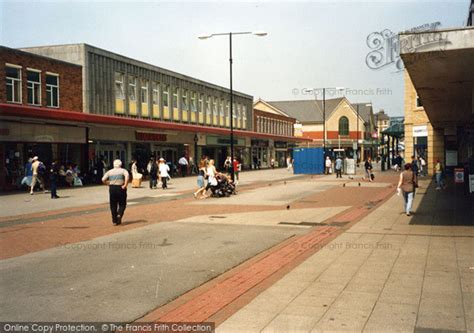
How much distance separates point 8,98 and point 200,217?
17762 mm

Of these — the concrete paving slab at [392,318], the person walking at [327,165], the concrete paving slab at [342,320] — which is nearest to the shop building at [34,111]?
the concrete paving slab at [342,320]

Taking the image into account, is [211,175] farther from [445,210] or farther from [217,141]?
[217,141]

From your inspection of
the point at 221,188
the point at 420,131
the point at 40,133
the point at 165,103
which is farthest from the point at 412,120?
the point at 40,133

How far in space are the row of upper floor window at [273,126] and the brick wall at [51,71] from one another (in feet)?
125

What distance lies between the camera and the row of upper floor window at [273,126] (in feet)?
231

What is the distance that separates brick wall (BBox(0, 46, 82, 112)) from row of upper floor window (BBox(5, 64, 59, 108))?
7.0 inches

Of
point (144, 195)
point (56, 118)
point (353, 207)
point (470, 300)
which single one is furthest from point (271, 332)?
point (56, 118)

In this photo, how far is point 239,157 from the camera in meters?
59.5

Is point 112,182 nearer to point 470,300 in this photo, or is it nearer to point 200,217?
point 200,217

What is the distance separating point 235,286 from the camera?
23.1 ft

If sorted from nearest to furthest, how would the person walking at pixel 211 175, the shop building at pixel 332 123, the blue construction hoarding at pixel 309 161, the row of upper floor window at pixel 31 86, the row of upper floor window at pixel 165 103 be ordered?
the person walking at pixel 211 175
the row of upper floor window at pixel 31 86
the row of upper floor window at pixel 165 103
the blue construction hoarding at pixel 309 161
the shop building at pixel 332 123

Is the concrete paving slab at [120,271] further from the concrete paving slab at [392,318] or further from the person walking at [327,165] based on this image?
the person walking at [327,165]

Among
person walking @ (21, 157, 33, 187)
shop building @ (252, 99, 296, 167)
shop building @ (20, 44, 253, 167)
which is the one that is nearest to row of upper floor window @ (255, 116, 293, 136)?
shop building @ (252, 99, 296, 167)

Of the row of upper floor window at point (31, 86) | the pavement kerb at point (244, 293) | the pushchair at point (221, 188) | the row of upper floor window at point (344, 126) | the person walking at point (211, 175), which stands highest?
the row of upper floor window at point (344, 126)
